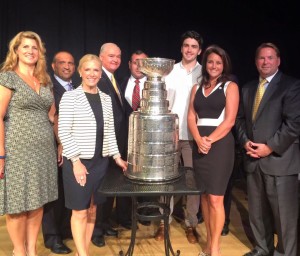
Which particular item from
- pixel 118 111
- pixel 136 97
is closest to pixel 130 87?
pixel 136 97

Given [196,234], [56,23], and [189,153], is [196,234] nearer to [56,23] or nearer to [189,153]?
[189,153]

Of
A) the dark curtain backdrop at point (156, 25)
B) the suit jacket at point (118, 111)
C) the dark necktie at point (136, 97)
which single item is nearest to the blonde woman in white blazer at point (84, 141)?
the suit jacket at point (118, 111)

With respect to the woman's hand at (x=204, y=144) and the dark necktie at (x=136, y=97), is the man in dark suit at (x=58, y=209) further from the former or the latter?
the woman's hand at (x=204, y=144)

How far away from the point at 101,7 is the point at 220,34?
161 cm

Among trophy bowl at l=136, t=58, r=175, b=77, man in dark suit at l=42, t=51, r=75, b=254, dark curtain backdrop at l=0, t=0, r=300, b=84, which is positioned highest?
dark curtain backdrop at l=0, t=0, r=300, b=84

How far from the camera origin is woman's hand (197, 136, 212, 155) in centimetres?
239

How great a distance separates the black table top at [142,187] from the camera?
1.84 metres

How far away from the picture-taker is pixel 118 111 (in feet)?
9.41

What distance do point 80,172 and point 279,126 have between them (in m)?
1.36

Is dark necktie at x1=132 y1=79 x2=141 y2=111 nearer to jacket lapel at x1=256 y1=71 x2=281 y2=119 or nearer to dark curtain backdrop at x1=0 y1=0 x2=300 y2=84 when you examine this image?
jacket lapel at x1=256 y1=71 x2=281 y2=119

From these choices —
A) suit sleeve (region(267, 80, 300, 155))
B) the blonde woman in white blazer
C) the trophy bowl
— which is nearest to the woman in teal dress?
the blonde woman in white blazer

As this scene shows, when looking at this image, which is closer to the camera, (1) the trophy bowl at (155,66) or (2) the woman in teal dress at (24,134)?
(1) the trophy bowl at (155,66)

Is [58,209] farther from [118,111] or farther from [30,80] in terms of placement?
[30,80]

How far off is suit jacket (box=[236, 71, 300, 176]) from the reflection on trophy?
69cm
